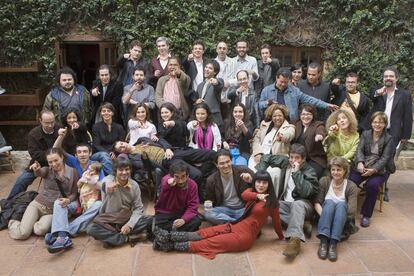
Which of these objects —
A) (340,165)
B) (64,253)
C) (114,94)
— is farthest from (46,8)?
(340,165)

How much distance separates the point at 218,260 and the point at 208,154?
1.35 meters

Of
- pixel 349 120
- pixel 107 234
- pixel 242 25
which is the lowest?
pixel 107 234

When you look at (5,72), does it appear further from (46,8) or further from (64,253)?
(64,253)

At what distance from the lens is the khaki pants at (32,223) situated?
3.86 metres

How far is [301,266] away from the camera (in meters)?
3.40

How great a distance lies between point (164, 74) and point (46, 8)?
122 inches

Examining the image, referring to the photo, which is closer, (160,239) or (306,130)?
(160,239)

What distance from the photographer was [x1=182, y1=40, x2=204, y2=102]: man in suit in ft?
17.7

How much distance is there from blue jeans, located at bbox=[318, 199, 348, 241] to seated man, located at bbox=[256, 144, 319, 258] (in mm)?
192

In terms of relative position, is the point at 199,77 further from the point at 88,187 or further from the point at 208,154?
the point at 88,187

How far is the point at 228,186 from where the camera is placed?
412cm

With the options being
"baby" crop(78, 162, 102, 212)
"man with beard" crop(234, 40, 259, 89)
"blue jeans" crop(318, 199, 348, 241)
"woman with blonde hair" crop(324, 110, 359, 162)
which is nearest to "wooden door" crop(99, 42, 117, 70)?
"man with beard" crop(234, 40, 259, 89)

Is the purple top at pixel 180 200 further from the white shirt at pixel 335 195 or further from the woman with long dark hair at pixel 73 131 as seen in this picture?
the woman with long dark hair at pixel 73 131

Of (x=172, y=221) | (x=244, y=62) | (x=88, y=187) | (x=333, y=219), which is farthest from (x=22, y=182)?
(x=333, y=219)
